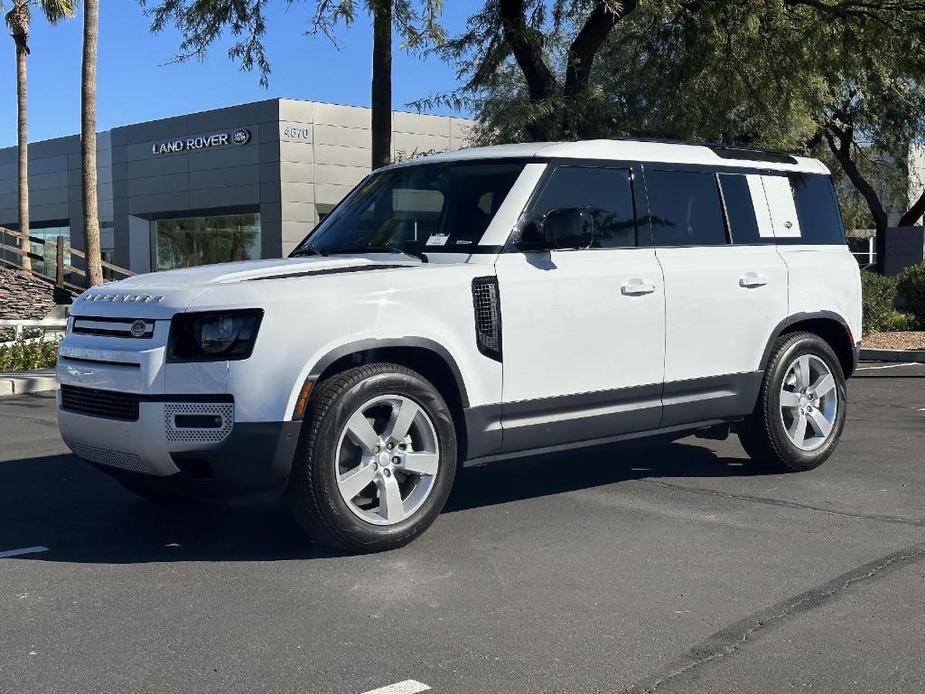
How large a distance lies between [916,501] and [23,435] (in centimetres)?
710

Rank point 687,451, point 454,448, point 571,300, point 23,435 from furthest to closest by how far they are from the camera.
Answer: point 23,435 → point 687,451 → point 571,300 → point 454,448

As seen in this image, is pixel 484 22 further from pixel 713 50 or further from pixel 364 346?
pixel 364 346

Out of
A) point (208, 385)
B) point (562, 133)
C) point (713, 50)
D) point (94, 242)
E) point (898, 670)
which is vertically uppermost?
point (713, 50)

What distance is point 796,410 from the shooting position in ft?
23.9

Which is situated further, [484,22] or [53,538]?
[484,22]

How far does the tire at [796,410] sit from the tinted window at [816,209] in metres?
0.70

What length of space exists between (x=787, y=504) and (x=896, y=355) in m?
10.9

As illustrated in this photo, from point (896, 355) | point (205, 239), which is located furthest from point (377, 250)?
point (205, 239)

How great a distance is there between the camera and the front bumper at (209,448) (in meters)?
4.94

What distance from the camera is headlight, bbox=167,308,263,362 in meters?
4.97

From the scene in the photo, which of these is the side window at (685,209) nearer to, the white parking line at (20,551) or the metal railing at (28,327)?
the white parking line at (20,551)

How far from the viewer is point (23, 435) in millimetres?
9648

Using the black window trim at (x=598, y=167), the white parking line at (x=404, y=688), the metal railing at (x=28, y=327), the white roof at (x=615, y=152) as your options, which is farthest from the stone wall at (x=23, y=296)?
the white parking line at (x=404, y=688)

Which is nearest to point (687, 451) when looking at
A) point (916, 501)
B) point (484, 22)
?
point (916, 501)
